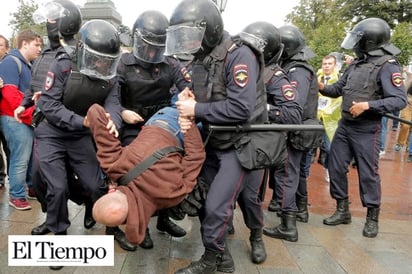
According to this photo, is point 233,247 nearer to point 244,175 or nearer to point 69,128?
point 244,175

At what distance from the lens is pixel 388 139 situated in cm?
1179

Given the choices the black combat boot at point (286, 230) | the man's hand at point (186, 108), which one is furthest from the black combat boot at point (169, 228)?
the man's hand at point (186, 108)

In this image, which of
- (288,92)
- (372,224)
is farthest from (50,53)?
(372,224)

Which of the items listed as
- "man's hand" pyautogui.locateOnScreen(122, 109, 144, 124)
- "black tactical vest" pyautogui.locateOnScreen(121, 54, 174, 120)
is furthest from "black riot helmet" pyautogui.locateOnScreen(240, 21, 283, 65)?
"man's hand" pyautogui.locateOnScreen(122, 109, 144, 124)

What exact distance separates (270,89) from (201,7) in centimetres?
116

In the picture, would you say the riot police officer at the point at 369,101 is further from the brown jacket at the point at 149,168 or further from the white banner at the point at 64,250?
the white banner at the point at 64,250

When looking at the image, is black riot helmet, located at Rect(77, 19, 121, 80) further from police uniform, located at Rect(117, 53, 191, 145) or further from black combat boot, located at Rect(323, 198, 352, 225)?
black combat boot, located at Rect(323, 198, 352, 225)

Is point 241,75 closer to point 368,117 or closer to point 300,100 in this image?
point 300,100

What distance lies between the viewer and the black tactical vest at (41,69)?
11.8 ft

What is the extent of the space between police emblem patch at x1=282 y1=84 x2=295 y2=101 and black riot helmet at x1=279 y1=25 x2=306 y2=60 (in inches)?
24.9

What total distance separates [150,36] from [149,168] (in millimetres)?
1343

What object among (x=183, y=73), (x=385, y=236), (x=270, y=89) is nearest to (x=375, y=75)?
(x=270, y=89)

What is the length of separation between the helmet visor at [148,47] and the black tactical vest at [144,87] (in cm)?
14

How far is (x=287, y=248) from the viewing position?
137 inches
